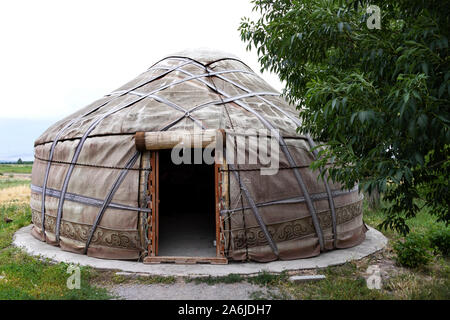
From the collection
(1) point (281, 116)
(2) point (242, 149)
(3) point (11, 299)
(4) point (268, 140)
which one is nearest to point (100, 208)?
(3) point (11, 299)

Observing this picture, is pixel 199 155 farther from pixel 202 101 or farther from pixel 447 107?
pixel 447 107

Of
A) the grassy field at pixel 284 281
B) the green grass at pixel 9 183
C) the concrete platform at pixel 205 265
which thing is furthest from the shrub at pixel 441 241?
the green grass at pixel 9 183

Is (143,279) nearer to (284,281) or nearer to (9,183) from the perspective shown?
(284,281)

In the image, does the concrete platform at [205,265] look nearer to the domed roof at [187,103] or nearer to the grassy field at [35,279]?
the grassy field at [35,279]

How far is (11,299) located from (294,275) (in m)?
2.96

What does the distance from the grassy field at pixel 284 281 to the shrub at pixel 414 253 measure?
0.09 metres

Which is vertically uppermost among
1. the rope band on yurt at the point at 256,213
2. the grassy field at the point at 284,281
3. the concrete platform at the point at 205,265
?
the rope band on yurt at the point at 256,213

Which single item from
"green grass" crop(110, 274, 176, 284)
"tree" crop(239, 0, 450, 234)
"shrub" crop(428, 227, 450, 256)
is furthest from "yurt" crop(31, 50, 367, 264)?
"tree" crop(239, 0, 450, 234)

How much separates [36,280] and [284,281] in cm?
280

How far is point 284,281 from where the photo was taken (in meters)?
3.72

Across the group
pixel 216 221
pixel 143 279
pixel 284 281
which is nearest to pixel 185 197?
pixel 216 221

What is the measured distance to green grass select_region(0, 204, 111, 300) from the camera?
3.24 metres

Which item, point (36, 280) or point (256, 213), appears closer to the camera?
point (36, 280)

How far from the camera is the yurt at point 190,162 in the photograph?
4.23 m
